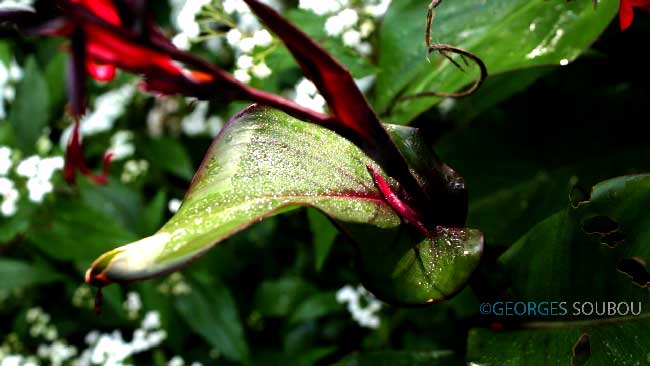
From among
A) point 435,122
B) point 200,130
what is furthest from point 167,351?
point 435,122

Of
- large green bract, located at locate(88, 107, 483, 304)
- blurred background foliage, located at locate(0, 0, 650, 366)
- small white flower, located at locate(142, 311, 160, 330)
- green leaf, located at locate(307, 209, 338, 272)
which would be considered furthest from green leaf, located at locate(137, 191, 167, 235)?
large green bract, located at locate(88, 107, 483, 304)

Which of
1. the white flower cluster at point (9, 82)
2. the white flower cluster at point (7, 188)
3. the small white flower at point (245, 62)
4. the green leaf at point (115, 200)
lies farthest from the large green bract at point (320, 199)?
the white flower cluster at point (9, 82)

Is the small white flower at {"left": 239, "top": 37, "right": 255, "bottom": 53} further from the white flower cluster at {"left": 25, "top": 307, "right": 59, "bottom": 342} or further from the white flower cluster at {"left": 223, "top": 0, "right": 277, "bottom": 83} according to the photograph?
the white flower cluster at {"left": 25, "top": 307, "right": 59, "bottom": 342}

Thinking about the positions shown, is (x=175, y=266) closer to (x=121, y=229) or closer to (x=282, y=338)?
(x=121, y=229)

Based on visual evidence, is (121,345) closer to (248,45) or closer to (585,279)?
(248,45)

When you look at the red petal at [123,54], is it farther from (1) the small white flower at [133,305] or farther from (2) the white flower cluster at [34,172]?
(1) the small white flower at [133,305]

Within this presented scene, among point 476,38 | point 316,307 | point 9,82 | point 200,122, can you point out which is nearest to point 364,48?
point 476,38
